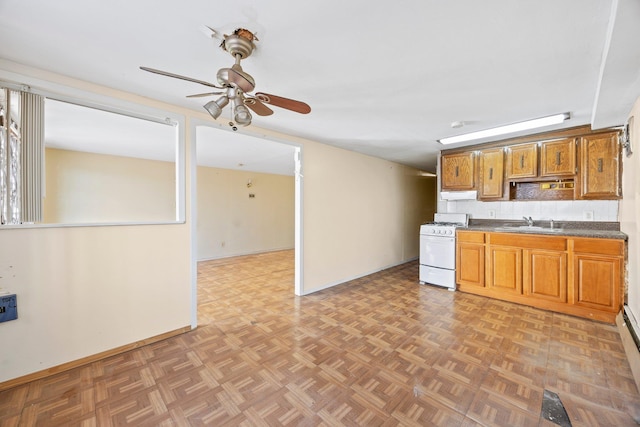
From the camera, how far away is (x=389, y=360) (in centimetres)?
207

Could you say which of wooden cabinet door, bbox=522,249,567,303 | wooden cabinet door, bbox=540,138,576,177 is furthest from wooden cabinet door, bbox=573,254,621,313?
wooden cabinet door, bbox=540,138,576,177

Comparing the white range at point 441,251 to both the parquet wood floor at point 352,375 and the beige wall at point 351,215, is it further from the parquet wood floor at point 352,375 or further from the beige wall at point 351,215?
the beige wall at point 351,215

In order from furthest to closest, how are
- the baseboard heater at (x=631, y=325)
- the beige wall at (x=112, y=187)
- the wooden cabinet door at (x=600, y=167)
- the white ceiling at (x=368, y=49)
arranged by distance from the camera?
1. the beige wall at (x=112, y=187)
2. the wooden cabinet door at (x=600, y=167)
3. the baseboard heater at (x=631, y=325)
4. the white ceiling at (x=368, y=49)

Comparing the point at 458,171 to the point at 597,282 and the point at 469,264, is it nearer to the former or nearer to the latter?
the point at 469,264

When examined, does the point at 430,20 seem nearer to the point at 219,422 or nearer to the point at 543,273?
the point at 219,422

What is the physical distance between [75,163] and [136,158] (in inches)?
34.3

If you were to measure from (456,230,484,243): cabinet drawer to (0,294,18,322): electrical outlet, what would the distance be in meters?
4.56

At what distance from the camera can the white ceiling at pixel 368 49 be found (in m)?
1.27

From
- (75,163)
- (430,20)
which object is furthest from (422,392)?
(75,163)

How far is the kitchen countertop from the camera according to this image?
2.80m

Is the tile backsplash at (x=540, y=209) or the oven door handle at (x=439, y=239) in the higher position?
the tile backsplash at (x=540, y=209)

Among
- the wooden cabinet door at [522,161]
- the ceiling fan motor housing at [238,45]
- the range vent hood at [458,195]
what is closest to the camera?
the ceiling fan motor housing at [238,45]

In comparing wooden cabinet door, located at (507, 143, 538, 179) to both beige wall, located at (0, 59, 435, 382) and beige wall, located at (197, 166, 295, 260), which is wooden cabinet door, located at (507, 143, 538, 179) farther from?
beige wall, located at (197, 166, 295, 260)

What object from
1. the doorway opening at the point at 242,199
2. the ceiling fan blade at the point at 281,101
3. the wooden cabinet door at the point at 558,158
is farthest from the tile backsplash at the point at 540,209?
the ceiling fan blade at the point at 281,101
